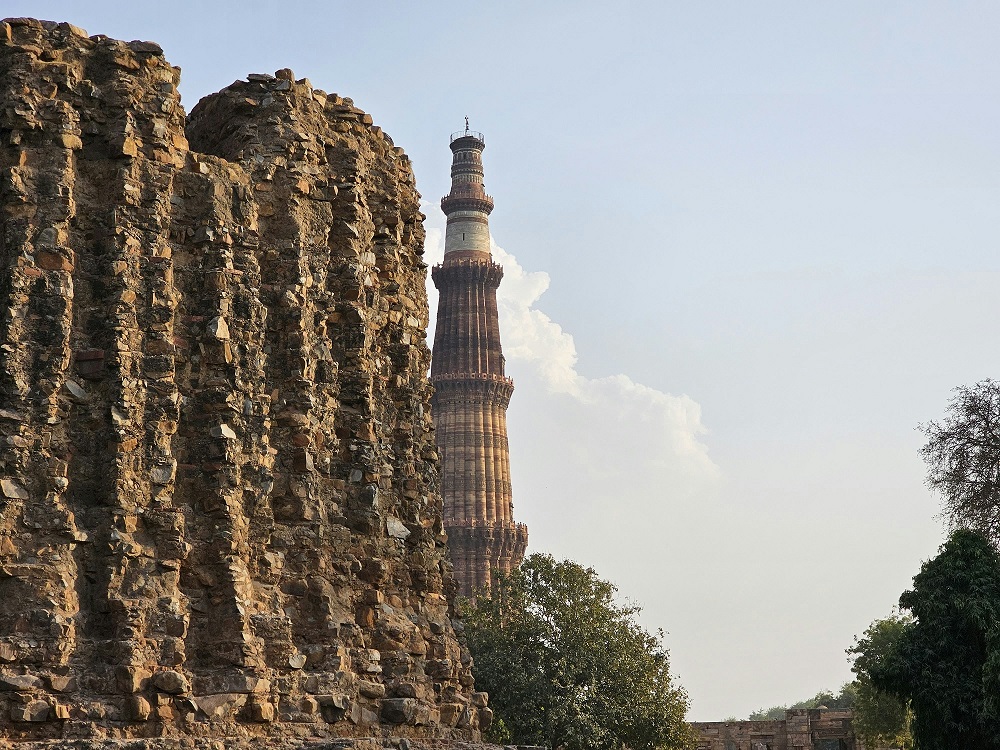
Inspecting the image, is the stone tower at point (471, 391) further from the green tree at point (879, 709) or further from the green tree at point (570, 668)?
the green tree at point (570, 668)

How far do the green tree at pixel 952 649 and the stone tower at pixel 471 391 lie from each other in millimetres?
44272

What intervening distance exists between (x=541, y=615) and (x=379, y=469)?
79.5 feet

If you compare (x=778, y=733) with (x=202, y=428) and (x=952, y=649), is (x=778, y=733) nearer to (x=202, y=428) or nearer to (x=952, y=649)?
(x=952, y=649)

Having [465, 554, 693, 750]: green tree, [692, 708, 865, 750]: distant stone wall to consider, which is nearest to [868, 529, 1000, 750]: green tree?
[465, 554, 693, 750]: green tree

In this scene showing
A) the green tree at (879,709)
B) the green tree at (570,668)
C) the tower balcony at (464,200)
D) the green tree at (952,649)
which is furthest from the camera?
the tower balcony at (464,200)

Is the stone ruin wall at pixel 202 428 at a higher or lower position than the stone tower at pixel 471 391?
lower

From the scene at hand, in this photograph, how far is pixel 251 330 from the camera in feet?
27.7

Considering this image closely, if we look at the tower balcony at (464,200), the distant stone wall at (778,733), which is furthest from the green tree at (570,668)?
the tower balcony at (464,200)

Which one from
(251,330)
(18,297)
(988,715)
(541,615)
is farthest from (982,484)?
(18,297)

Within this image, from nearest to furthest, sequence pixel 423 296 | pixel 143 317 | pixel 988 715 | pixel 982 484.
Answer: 1. pixel 143 317
2. pixel 423 296
3. pixel 988 715
4. pixel 982 484

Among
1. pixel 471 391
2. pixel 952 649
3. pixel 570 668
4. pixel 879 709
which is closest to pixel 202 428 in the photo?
pixel 952 649

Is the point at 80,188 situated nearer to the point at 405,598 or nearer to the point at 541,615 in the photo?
the point at 405,598

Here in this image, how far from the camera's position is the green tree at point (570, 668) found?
29.7 metres

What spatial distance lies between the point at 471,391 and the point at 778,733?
23525 mm
